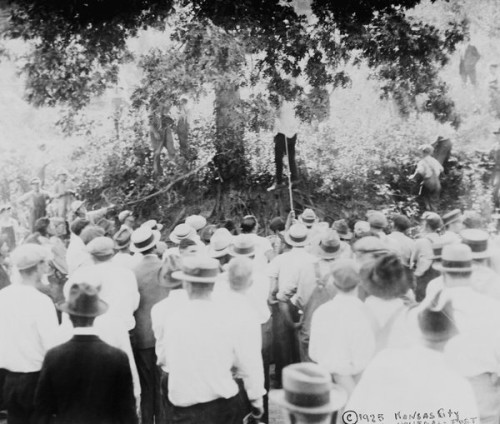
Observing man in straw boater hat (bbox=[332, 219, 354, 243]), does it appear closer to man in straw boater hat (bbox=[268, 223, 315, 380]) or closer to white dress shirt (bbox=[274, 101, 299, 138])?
man in straw boater hat (bbox=[268, 223, 315, 380])

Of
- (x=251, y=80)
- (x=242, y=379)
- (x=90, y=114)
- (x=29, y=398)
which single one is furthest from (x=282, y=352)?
(x=90, y=114)

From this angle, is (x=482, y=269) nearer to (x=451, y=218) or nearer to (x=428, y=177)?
(x=451, y=218)

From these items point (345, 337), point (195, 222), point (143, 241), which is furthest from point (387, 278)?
point (195, 222)

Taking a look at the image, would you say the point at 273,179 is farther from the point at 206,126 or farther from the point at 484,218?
the point at 484,218

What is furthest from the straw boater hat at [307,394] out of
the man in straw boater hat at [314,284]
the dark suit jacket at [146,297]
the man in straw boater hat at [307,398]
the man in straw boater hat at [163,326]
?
the dark suit jacket at [146,297]

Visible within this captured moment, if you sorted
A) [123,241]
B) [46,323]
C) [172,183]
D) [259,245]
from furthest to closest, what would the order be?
[172,183] < [259,245] < [123,241] < [46,323]

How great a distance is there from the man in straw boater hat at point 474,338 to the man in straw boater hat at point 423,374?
0.16 meters

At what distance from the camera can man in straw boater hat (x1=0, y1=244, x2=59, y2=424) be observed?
251 cm

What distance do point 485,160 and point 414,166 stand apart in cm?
64

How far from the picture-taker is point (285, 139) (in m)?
5.20

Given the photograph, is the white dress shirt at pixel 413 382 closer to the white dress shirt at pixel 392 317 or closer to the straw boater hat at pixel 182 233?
the white dress shirt at pixel 392 317

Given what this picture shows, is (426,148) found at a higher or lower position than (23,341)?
higher

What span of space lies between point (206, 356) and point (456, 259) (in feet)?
4.20

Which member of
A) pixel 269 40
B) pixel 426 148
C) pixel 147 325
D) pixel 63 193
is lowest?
pixel 147 325
